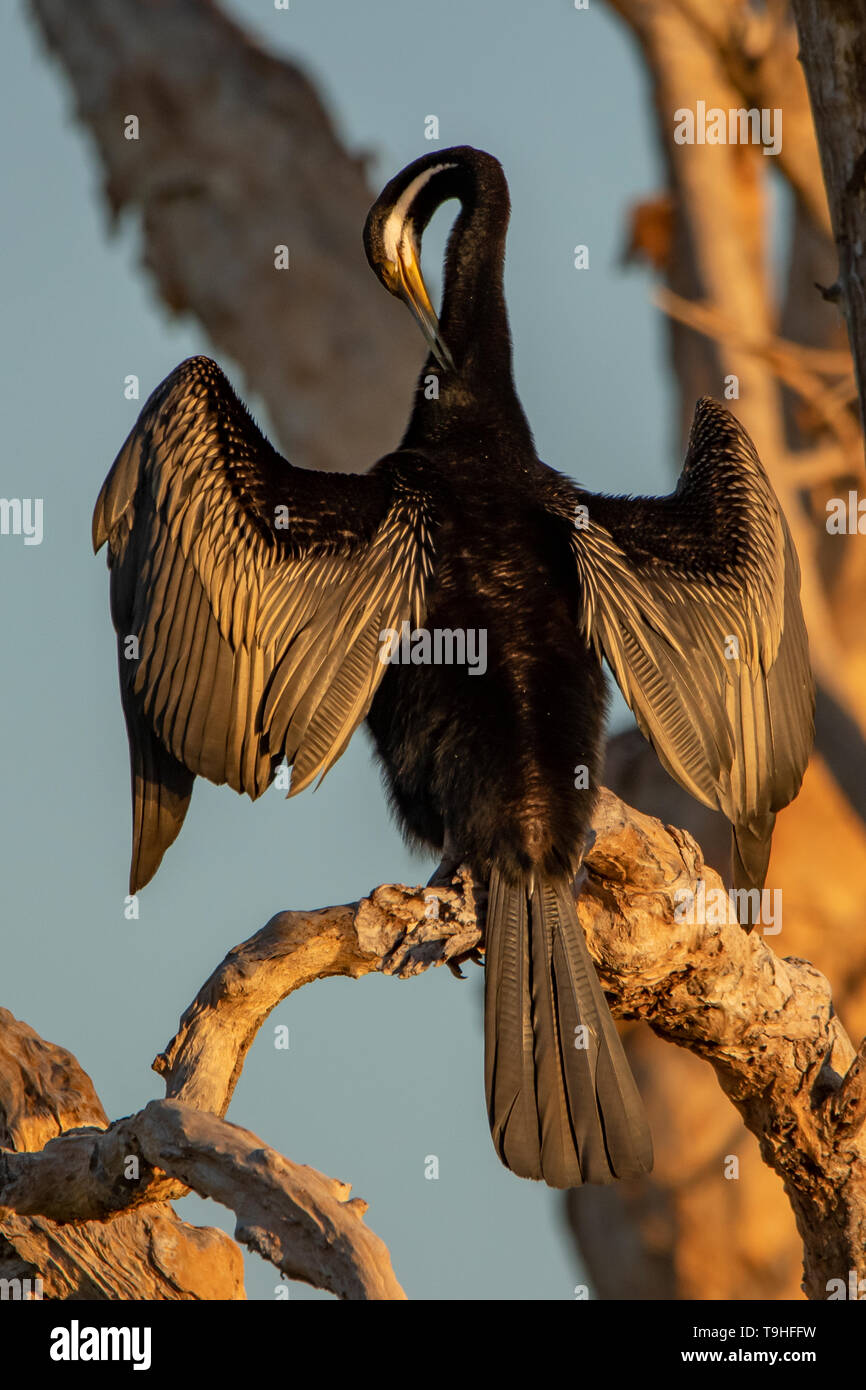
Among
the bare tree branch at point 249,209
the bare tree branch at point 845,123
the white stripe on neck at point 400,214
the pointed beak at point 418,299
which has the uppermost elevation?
the bare tree branch at point 249,209

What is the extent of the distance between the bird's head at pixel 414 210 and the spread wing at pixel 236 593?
0.74 m

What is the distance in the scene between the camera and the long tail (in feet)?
11.0

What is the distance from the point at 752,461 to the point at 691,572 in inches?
26.0

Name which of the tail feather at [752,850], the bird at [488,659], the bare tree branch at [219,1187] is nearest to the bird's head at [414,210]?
the bird at [488,659]

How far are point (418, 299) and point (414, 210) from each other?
→ 1.37 ft

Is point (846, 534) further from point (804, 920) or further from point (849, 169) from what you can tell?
point (849, 169)

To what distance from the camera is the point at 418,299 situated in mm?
4668

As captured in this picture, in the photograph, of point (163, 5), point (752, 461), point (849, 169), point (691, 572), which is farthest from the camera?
point (163, 5)

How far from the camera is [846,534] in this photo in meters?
8.67

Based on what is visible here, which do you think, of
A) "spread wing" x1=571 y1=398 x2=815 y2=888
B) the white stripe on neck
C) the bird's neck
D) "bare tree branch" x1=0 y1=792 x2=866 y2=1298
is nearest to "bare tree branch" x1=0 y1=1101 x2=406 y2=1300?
"bare tree branch" x1=0 y1=792 x2=866 y2=1298

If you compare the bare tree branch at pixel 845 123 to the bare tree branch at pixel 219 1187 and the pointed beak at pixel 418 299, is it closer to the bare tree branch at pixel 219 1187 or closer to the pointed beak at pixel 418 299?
the pointed beak at pixel 418 299

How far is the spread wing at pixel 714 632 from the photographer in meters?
3.80

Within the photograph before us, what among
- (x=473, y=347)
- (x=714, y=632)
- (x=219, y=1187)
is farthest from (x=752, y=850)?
(x=219, y=1187)
